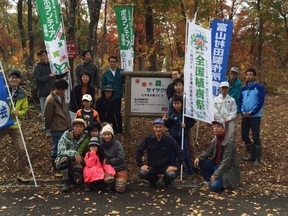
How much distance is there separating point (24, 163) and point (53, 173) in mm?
641

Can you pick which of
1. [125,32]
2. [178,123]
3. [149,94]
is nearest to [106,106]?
[149,94]

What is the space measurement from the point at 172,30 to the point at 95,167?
54.6ft

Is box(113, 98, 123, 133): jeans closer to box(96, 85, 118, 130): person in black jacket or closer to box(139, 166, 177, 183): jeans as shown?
box(96, 85, 118, 130): person in black jacket

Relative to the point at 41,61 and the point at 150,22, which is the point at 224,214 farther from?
the point at 150,22

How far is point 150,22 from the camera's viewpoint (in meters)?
14.5

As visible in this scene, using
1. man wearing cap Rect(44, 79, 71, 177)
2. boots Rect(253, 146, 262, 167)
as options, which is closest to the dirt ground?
boots Rect(253, 146, 262, 167)

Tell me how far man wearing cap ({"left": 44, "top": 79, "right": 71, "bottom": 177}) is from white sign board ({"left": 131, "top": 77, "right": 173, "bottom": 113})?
1.89m

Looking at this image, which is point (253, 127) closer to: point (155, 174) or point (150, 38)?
point (155, 174)

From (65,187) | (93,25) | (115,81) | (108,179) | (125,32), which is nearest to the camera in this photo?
(108,179)

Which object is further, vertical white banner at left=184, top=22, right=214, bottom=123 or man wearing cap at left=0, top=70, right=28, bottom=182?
vertical white banner at left=184, top=22, right=214, bottom=123

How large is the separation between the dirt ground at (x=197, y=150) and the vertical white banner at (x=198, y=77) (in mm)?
1397

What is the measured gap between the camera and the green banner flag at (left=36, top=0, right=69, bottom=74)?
748 cm

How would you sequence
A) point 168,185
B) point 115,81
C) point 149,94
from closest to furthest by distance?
point 168,185, point 149,94, point 115,81

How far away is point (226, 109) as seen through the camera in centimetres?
662
